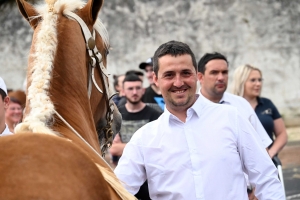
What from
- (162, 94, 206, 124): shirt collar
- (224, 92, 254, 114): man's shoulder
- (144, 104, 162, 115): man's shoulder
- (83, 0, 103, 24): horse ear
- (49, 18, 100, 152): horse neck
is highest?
(83, 0, 103, 24): horse ear

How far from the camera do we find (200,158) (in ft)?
13.5

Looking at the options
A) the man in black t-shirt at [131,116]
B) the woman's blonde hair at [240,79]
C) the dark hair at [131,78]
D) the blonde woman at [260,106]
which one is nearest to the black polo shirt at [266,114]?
the blonde woman at [260,106]

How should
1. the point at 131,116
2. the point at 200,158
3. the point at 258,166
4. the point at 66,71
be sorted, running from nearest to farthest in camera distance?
the point at 66,71, the point at 200,158, the point at 258,166, the point at 131,116

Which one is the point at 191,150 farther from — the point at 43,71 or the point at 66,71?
the point at 43,71

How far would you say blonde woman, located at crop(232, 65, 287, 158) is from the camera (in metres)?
8.08

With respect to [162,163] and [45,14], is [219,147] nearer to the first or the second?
[162,163]

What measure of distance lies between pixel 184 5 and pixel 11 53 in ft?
15.4

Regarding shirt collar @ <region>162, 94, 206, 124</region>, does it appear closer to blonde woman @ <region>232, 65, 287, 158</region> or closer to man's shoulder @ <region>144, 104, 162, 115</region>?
blonde woman @ <region>232, 65, 287, 158</region>

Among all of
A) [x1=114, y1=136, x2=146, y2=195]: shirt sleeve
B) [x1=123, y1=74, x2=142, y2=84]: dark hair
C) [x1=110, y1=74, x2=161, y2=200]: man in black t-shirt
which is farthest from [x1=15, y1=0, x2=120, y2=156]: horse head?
[x1=123, y1=74, x2=142, y2=84]: dark hair

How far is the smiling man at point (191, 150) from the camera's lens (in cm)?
409

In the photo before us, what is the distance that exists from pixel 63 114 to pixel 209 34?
14271mm

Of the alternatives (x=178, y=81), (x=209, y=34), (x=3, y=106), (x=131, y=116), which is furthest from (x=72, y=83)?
(x=209, y=34)

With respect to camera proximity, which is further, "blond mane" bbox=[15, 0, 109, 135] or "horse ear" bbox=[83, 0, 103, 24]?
"horse ear" bbox=[83, 0, 103, 24]

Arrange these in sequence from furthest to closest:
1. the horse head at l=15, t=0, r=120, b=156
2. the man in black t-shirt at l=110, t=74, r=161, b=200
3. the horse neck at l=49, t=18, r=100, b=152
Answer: the man in black t-shirt at l=110, t=74, r=161, b=200 < the horse neck at l=49, t=18, r=100, b=152 < the horse head at l=15, t=0, r=120, b=156
